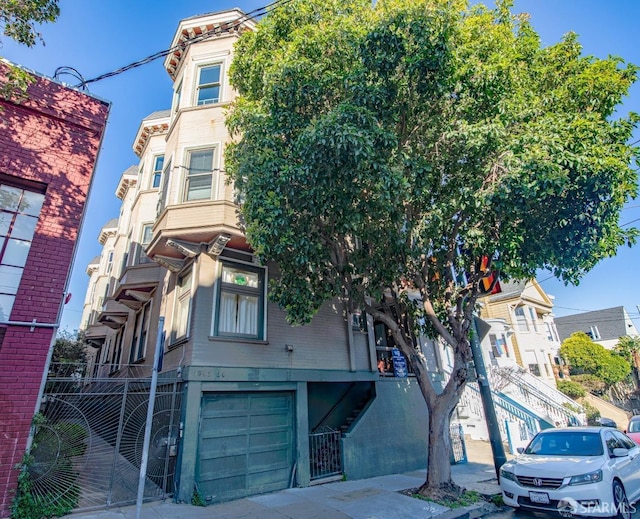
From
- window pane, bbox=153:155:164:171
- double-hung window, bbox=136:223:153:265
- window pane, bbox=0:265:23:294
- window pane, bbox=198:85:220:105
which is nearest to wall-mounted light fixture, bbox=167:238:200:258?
window pane, bbox=0:265:23:294

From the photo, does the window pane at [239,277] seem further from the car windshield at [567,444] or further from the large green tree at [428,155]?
the car windshield at [567,444]

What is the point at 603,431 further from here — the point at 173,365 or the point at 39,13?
the point at 39,13

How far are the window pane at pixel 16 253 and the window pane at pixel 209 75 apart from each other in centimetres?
771

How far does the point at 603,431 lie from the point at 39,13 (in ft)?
44.8

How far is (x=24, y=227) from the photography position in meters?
6.94

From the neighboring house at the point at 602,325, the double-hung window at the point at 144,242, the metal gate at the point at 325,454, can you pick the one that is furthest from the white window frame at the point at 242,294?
the neighboring house at the point at 602,325

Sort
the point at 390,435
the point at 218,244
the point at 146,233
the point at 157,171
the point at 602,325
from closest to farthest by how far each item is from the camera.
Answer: the point at 218,244 → the point at 390,435 → the point at 146,233 → the point at 157,171 → the point at 602,325

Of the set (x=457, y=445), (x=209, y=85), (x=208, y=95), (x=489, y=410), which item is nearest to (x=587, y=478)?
(x=489, y=410)

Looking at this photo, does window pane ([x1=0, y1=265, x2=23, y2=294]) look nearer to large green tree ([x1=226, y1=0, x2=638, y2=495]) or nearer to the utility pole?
large green tree ([x1=226, y1=0, x2=638, y2=495])

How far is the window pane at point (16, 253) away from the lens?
6.68 metres

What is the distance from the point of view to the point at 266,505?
7.59 meters

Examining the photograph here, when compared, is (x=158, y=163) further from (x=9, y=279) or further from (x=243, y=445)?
(x=243, y=445)

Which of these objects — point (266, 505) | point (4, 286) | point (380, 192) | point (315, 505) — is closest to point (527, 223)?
point (380, 192)

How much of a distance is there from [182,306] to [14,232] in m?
4.13
